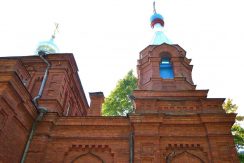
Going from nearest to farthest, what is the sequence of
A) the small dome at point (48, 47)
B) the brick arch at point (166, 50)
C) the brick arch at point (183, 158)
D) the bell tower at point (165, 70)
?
the brick arch at point (183, 158)
the bell tower at point (165, 70)
the brick arch at point (166, 50)
the small dome at point (48, 47)

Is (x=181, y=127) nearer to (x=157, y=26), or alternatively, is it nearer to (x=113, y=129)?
(x=113, y=129)

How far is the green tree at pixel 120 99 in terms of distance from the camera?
17.2 metres

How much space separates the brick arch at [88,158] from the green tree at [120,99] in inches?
312

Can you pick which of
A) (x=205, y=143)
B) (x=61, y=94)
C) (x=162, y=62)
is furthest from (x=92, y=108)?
(x=205, y=143)

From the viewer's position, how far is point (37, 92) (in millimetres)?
11148

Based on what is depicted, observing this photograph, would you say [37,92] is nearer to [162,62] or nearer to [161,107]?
[161,107]

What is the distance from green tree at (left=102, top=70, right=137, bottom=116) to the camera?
56.4 feet

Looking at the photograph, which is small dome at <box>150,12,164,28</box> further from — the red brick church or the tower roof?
the red brick church

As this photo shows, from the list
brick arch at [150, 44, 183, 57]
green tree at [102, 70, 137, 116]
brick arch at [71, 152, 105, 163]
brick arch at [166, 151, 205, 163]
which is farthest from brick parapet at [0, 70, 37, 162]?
green tree at [102, 70, 137, 116]

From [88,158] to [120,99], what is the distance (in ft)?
30.0

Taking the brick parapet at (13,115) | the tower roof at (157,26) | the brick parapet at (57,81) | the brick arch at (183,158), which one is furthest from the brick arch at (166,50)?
the brick parapet at (13,115)

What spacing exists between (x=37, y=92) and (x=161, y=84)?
18.8 ft

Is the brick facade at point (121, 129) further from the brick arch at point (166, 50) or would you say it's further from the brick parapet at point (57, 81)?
the brick arch at point (166, 50)

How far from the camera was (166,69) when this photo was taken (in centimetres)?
1267
